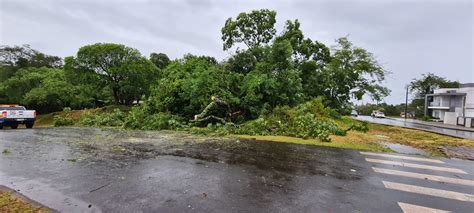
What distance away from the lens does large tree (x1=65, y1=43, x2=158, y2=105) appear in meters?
29.4

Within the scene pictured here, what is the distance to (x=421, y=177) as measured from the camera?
5449 mm

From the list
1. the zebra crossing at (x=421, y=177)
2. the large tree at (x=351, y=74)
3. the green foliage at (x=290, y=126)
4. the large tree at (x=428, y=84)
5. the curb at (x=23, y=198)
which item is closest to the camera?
the curb at (x=23, y=198)

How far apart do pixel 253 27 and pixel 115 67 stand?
55.5ft

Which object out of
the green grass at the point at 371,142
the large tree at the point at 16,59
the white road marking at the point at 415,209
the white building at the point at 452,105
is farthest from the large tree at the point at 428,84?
the large tree at the point at 16,59

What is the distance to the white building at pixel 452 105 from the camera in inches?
1460

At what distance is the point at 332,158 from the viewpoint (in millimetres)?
7137

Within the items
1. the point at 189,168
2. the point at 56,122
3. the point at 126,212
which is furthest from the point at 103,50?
the point at 126,212

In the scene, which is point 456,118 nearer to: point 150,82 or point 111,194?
point 150,82

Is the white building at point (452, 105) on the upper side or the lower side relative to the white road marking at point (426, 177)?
upper

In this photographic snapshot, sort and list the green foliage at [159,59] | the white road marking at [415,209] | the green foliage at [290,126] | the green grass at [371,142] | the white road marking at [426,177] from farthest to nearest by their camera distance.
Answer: the green foliage at [159,59]
the green foliage at [290,126]
the green grass at [371,142]
the white road marking at [426,177]
the white road marking at [415,209]

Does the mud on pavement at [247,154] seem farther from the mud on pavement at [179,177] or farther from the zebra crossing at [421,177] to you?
the zebra crossing at [421,177]

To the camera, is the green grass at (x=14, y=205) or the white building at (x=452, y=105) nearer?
the green grass at (x=14, y=205)

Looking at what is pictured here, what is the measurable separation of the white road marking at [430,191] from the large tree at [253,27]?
86.3 ft

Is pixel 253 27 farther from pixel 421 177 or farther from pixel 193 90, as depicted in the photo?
pixel 421 177
